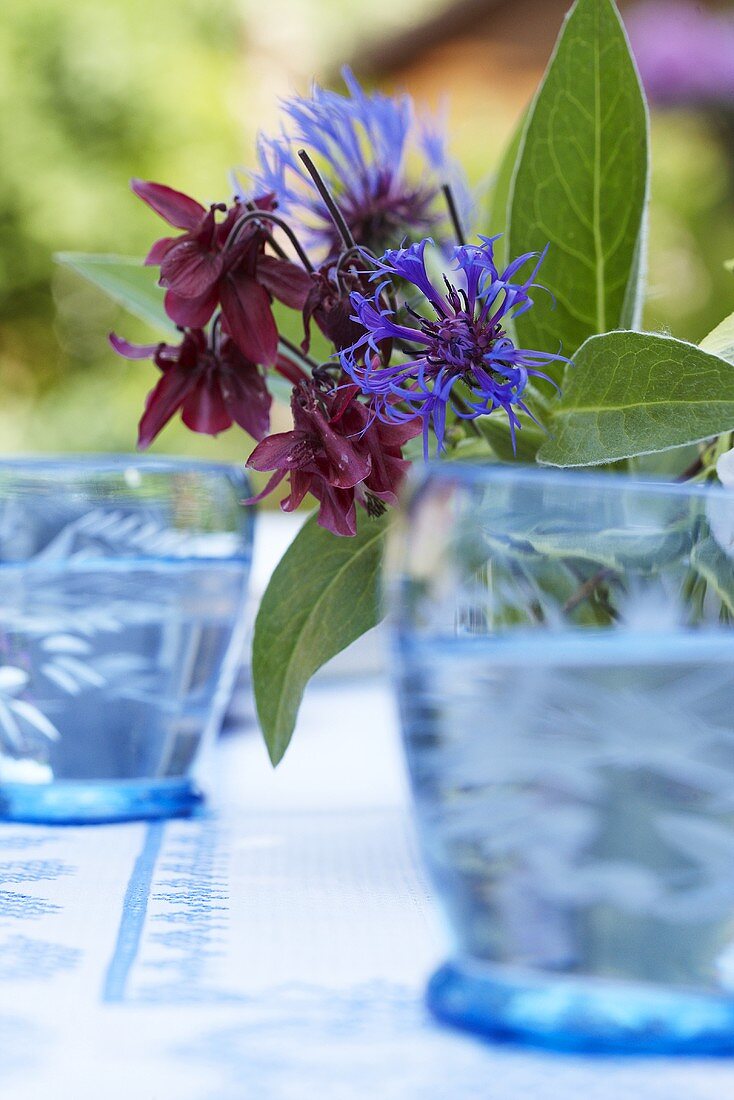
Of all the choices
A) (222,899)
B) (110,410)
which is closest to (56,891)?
(222,899)

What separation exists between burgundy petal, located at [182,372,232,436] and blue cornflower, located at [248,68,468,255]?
2.6 inches

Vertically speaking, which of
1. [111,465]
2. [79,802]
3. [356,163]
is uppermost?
[356,163]

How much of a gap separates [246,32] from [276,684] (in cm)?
369

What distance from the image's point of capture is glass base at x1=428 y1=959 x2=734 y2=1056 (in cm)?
22

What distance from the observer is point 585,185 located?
0.34 metres

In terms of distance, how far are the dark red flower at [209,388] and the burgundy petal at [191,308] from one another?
0.02 m

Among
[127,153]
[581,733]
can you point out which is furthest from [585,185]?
[127,153]

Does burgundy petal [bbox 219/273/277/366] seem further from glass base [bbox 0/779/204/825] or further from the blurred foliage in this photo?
the blurred foliage

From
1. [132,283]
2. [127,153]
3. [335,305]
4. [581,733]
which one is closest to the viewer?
[581,733]

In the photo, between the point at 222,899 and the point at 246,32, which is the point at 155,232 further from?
the point at 222,899

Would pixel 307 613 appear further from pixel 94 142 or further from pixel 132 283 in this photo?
pixel 94 142

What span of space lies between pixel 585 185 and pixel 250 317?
0.09 m

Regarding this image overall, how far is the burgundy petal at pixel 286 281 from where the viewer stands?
0.33 metres

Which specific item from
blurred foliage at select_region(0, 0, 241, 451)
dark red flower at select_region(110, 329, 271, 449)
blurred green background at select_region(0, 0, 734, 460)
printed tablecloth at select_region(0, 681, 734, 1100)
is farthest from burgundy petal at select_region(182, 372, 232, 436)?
blurred foliage at select_region(0, 0, 241, 451)
